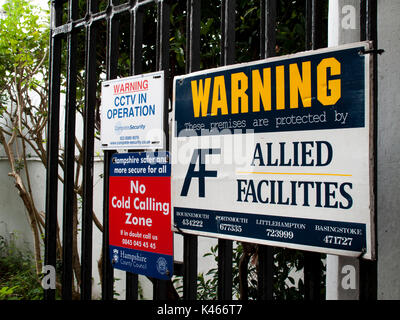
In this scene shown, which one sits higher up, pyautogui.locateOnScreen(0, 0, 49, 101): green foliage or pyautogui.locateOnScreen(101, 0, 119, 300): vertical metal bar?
pyautogui.locateOnScreen(0, 0, 49, 101): green foliage

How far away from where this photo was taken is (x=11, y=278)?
7.13 meters

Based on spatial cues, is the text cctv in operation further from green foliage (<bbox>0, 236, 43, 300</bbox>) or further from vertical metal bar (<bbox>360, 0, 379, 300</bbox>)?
green foliage (<bbox>0, 236, 43, 300</bbox>)

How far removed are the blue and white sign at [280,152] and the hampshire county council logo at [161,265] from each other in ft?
0.74

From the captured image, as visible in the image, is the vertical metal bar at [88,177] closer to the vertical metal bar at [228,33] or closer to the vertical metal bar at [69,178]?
the vertical metal bar at [69,178]

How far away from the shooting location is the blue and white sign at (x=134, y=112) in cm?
210

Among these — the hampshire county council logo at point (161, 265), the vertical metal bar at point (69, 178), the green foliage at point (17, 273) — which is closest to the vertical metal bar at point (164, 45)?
the hampshire county council logo at point (161, 265)

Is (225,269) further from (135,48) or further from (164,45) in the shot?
(135,48)

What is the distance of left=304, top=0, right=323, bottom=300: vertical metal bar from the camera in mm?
1641

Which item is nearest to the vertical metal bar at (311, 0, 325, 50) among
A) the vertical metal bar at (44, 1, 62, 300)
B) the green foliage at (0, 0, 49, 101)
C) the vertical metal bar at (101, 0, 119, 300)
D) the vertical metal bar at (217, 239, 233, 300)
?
the vertical metal bar at (217, 239, 233, 300)

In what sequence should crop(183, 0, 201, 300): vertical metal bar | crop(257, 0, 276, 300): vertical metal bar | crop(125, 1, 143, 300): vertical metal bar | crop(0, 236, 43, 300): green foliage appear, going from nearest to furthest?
1. crop(257, 0, 276, 300): vertical metal bar
2. crop(183, 0, 201, 300): vertical metal bar
3. crop(125, 1, 143, 300): vertical metal bar
4. crop(0, 236, 43, 300): green foliage

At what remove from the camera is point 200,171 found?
1902 millimetres

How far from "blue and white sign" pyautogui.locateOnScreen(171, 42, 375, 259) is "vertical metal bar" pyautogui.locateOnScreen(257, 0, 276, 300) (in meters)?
0.07

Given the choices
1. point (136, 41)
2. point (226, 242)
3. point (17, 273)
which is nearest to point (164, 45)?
point (136, 41)
